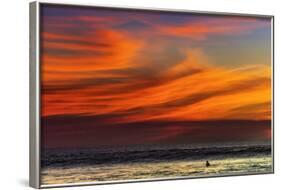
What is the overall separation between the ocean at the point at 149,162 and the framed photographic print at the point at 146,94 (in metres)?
0.01

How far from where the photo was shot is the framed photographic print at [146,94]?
9.85 metres

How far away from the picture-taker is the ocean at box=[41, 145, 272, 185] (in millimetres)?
9914

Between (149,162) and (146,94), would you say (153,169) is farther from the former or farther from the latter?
(146,94)

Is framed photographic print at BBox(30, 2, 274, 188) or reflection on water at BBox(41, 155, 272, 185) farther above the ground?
framed photographic print at BBox(30, 2, 274, 188)

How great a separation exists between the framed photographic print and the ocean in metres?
0.01

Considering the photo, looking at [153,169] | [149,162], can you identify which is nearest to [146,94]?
[149,162]

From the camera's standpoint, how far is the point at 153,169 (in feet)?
34.4

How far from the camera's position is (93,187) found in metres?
9.98

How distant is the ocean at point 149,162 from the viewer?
32.5 feet

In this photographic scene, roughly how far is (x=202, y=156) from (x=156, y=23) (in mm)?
1982

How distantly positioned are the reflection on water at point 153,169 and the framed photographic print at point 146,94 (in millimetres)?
14

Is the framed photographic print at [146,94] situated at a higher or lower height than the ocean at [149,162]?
higher

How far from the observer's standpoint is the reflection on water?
994cm

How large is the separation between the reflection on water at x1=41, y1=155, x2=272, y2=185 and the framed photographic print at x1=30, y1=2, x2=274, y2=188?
0.01 m
